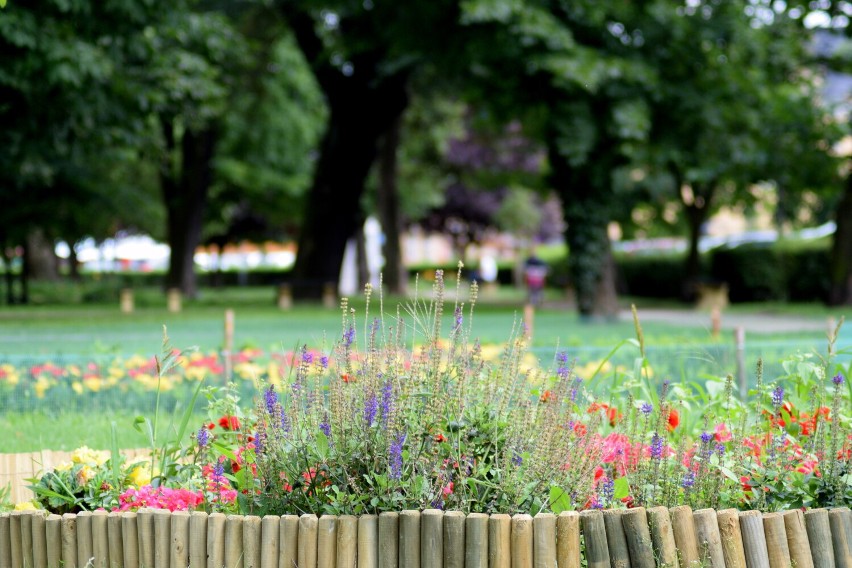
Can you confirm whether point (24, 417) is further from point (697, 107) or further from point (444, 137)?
point (444, 137)

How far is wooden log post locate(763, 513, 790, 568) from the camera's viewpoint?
154 inches

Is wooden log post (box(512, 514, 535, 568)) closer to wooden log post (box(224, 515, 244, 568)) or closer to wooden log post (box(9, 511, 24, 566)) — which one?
wooden log post (box(224, 515, 244, 568))

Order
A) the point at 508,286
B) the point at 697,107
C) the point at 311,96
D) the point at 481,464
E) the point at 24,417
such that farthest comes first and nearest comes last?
1. the point at 508,286
2. the point at 311,96
3. the point at 697,107
4. the point at 24,417
5. the point at 481,464

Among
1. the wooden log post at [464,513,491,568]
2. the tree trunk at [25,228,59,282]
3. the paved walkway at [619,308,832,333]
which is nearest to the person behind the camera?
the wooden log post at [464,513,491,568]

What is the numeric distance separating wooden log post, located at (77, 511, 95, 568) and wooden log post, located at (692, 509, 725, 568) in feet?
7.06

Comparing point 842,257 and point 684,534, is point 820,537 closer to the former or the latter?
point 684,534

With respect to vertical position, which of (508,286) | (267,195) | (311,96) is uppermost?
(311,96)

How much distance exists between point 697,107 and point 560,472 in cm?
1669

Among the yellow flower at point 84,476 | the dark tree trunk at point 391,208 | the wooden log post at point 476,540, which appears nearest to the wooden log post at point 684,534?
the wooden log post at point 476,540

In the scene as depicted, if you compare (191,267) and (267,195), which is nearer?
(191,267)

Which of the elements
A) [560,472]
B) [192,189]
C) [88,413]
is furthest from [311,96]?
[560,472]

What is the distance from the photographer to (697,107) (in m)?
20.0

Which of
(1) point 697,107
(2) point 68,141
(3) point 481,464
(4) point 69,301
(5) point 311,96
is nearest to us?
(3) point 481,464

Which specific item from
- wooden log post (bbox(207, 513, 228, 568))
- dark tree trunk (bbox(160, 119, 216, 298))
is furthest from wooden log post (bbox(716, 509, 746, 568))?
dark tree trunk (bbox(160, 119, 216, 298))
